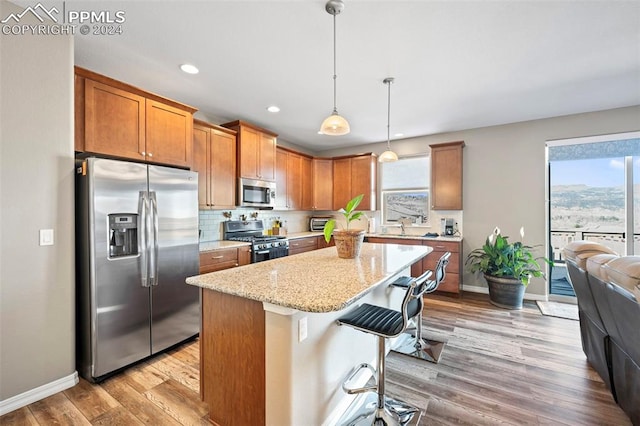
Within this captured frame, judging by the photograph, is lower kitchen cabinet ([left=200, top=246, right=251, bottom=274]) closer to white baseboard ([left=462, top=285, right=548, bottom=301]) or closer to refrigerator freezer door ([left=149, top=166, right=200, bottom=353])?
refrigerator freezer door ([left=149, top=166, right=200, bottom=353])

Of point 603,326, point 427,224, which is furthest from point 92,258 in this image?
point 427,224

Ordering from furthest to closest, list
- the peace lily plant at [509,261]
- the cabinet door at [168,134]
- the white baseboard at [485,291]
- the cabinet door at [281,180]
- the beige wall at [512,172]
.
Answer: the cabinet door at [281,180] → the white baseboard at [485,291] → the beige wall at [512,172] → the peace lily plant at [509,261] → the cabinet door at [168,134]

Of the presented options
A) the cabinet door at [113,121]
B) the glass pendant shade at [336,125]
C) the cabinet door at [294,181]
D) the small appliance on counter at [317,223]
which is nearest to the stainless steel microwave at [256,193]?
the cabinet door at [294,181]

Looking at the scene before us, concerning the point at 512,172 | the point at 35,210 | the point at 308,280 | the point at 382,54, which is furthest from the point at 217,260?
the point at 512,172

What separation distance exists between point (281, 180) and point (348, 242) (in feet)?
9.35

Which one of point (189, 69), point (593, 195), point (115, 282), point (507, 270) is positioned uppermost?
point (189, 69)

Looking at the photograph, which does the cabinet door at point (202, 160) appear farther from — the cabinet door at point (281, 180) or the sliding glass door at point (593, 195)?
the sliding glass door at point (593, 195)

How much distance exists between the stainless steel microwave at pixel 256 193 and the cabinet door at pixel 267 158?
0.11 m

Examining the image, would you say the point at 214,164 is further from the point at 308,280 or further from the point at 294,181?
the point at 308,280

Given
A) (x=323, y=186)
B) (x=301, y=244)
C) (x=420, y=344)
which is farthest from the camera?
(x=323, y=186)

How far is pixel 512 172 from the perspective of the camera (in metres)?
4.21

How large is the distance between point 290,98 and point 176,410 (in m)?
3.14

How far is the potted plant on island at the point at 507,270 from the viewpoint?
3691mm

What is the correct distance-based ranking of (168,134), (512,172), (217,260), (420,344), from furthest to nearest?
(512,172) → (217,260) → (168,134) → (420,344)
